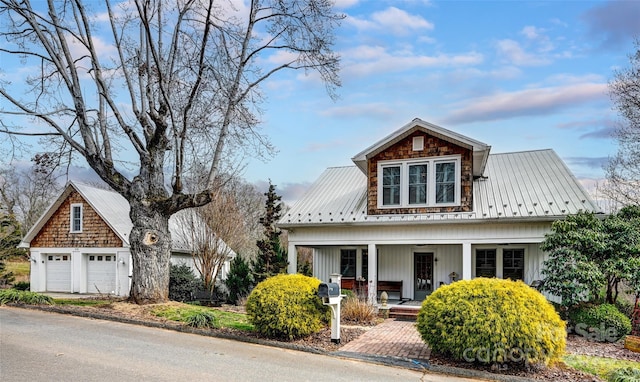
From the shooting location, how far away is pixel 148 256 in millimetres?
13133

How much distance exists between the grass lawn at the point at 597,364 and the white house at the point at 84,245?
16.2 metres

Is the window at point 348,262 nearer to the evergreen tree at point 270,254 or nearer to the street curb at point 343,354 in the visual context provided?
the evergreen tree at point 270,254

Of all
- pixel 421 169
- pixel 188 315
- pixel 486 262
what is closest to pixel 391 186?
pixel 421 169

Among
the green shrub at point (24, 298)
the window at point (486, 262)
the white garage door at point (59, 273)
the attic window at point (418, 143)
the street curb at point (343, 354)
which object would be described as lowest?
the white garage door at point (59, 273)

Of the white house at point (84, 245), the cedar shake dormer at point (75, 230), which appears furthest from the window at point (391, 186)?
the cedar shake dormer at point (75, 230)

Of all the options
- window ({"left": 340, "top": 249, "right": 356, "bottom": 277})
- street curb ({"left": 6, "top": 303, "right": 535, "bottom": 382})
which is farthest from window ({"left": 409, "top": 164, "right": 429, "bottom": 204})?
street curb ({"left": 6, "top": 303, "right": 535, "bottom": 382})

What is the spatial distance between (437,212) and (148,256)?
8819mm

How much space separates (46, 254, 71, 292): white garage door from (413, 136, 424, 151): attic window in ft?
58.2

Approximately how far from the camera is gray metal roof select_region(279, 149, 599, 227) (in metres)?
13.8

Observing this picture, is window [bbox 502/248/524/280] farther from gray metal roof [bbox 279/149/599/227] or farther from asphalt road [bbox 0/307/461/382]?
asphalt road [bbox 0/307/461/382]

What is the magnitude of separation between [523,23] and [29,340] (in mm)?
13246

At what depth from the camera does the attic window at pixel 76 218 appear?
73.4 feet

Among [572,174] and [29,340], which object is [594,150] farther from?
[29,340]

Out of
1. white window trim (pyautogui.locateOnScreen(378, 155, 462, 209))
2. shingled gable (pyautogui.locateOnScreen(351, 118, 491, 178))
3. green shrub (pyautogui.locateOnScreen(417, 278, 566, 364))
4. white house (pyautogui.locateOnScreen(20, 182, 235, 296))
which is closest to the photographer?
green shrub (pyautogui.locateOnScreen(417, 278, 566, 364))
